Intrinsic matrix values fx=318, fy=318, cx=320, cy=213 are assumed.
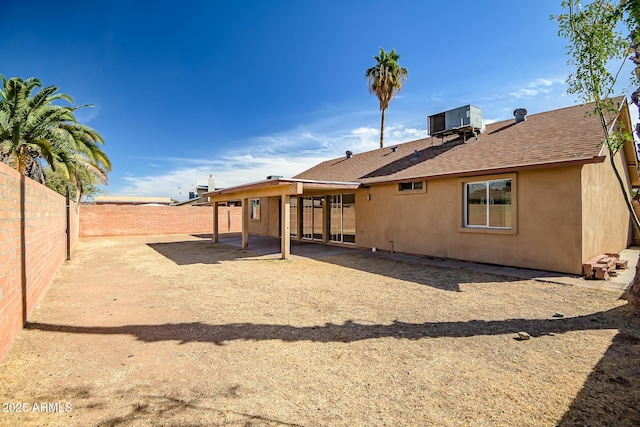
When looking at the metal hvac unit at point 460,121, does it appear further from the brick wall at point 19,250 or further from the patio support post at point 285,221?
the brick wall at point 19,250

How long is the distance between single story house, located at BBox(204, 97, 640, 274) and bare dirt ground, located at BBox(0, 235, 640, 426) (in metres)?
2.29

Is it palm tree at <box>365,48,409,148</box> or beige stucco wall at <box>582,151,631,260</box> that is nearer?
beige stucco wall at <box>582,151,631,260</box>

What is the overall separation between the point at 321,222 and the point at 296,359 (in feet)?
42.7

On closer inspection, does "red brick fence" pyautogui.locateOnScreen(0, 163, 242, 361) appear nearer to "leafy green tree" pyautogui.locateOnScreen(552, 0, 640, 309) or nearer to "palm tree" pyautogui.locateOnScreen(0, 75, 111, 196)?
"palm tree" pyautogui.locateOnScreen(0, 75, 111, 196)

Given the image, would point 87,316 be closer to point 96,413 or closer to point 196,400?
point 96,413

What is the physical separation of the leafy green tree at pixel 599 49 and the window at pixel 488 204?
4288 mm

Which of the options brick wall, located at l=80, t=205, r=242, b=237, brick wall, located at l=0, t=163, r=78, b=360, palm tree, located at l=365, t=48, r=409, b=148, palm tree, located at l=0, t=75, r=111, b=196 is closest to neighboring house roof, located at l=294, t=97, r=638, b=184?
palm tree, located at l=365, t=48, r=409, b=148

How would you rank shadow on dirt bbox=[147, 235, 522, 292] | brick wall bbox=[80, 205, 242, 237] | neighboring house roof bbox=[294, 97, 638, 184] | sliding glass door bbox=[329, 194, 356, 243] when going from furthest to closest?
brick wall bbox=[80, 205, 242, 237] < sliding glass door bbox=[329, 194, 356, 243] < neighboring house roof bbox=[294, 97, 638, 184] < shadow on dirt bbox=[147, 235, 522, 292]

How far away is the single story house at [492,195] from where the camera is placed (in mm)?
8305

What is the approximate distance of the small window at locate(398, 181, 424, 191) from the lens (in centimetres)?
1178

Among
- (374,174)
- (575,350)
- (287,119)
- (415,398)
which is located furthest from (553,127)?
(287,119)

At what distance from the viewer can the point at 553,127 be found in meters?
10.7

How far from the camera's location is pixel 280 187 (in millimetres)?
11578

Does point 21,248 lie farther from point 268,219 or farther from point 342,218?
point 268,219
